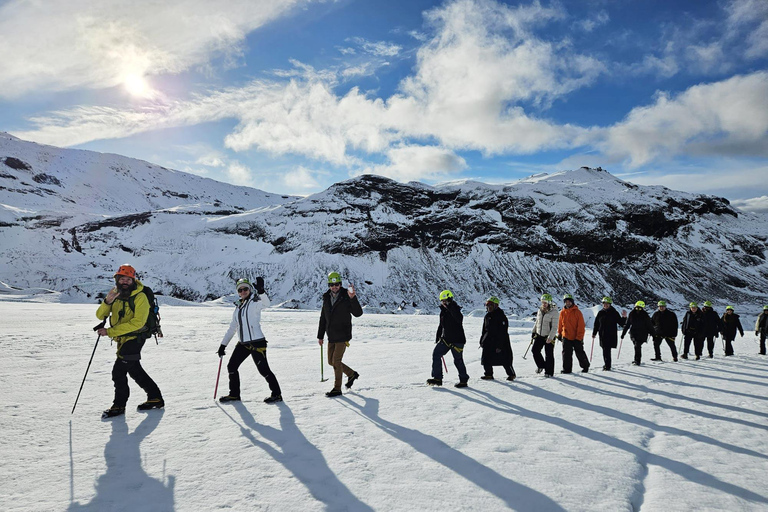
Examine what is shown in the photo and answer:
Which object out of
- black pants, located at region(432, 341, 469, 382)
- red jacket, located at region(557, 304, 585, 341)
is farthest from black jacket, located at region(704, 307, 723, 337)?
black pants, located at region(432, 341, 469, 382)

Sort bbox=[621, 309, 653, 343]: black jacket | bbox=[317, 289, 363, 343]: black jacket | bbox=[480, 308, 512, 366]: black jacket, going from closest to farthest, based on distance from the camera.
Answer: bbox=[317, 289, 363, 343]: black jacket
bbox=[480, 308, 512, 366]: black jacket
bbox=[621, 309, 653, 343]: black jacket

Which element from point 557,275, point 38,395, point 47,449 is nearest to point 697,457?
point 47,449

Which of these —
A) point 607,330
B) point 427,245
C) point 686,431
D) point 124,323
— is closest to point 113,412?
point 124,323

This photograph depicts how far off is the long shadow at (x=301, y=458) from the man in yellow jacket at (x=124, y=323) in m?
1.56

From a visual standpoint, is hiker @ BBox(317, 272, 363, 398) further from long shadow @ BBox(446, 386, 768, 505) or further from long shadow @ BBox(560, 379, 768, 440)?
long shadow @ BBox(560, 379, 768, 440)

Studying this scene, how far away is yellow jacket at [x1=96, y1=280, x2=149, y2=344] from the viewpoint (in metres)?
5.88

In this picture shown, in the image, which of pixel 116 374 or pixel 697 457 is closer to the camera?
pixel 697 457

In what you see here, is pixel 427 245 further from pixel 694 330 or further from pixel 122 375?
pixel 122 375

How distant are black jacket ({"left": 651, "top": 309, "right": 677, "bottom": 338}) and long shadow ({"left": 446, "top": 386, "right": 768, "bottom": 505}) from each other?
29.2 feet

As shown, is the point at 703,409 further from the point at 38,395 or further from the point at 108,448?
the point at 38,395

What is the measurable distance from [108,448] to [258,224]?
77.6m

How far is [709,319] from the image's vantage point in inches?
605

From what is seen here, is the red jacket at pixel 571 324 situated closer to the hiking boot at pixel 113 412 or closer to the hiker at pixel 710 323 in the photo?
the hiker at pixel 710 323

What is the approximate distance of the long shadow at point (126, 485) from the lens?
3475 mm
